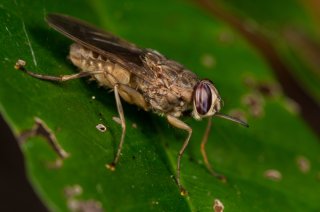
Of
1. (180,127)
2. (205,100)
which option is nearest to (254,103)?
(205,100)

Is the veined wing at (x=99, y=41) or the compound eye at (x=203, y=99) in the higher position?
the veined wing at (x=99, y=41)

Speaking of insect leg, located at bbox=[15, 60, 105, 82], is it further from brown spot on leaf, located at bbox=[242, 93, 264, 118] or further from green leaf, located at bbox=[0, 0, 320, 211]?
brown spot on leaf, located at bbox=[242, 93, 264, 118]

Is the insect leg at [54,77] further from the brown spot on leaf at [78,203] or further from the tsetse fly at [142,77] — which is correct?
the brown spot on leaf at [78,203]

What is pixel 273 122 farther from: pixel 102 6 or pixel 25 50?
pixel 25 50

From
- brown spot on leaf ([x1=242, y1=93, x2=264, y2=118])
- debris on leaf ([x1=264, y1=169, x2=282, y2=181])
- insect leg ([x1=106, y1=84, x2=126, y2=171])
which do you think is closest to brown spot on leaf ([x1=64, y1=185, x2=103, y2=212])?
insect leg ([x1=106, y1=84, x2=126, y2=171])

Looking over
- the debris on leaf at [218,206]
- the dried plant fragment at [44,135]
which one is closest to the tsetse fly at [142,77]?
the debris on leaf at [218,206]

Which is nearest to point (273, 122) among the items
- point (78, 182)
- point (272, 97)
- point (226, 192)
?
point (272, 97)
